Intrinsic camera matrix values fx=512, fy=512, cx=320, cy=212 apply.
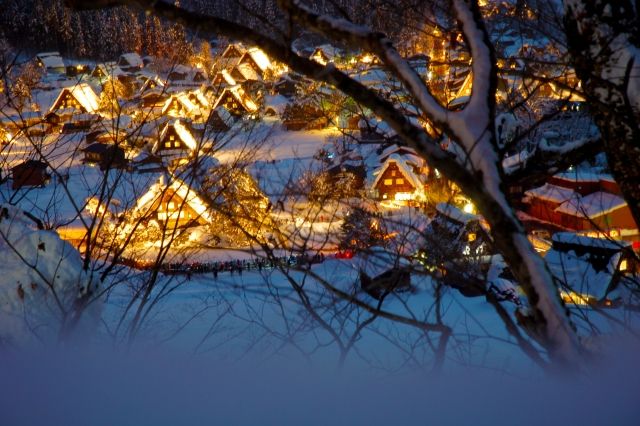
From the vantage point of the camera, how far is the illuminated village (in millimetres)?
2074

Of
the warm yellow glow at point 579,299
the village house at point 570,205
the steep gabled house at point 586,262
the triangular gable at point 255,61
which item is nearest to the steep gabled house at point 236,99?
the triangular gable at point 255,61

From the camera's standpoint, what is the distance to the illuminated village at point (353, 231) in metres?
2.07

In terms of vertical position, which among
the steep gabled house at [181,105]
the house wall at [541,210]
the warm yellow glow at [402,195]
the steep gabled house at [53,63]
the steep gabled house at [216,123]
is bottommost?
the steep gabled house at [216,123]

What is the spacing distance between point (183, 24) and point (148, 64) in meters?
36.6

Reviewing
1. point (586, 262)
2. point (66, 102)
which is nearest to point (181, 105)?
point (66, 102)

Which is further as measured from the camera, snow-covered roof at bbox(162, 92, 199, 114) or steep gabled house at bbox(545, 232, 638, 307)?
snow-covered roof at bbox(162, 92, 199, 114)

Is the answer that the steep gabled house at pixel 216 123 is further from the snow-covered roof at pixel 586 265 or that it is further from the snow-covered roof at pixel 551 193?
the snow-covered roof at pixel 551 193

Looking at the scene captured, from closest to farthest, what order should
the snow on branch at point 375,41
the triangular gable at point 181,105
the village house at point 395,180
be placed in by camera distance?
the snow on branch at point 375,41, the village house at point 395,180, the triangular gable at point 181,105

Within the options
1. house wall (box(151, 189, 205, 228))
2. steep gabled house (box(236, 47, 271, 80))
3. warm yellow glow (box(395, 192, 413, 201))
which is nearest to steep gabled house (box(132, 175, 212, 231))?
house wall (box(151, 189, 205, 228))

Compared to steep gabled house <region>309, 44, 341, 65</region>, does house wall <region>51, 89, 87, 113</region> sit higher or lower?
higher

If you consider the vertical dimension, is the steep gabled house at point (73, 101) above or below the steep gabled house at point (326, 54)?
above

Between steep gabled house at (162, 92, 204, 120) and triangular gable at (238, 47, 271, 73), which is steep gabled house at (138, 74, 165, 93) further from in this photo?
triangular gable at (238, 47, 271, 73)

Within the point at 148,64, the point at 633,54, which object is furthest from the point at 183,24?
the point at 148,64

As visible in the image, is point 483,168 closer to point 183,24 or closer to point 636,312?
point 183,24
